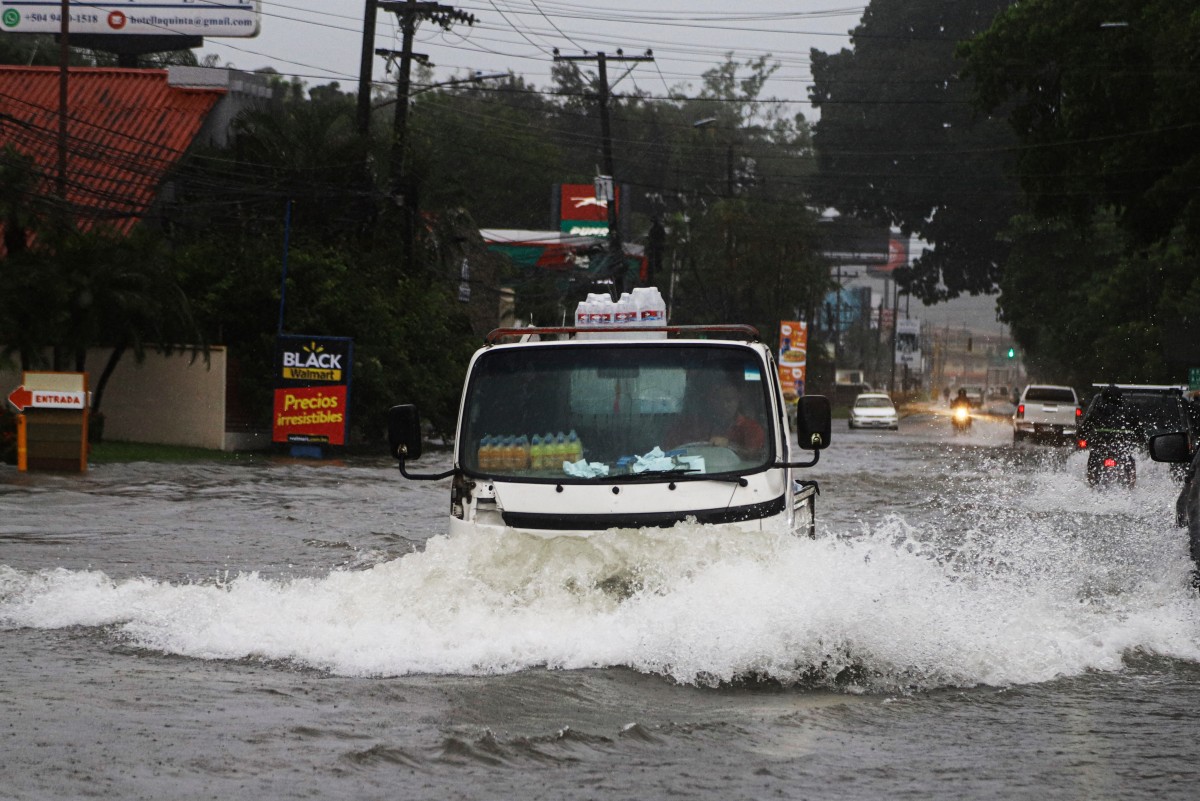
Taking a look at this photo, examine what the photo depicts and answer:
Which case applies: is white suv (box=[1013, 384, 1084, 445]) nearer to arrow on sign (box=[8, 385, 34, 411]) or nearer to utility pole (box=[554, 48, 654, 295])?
utility pole (box=[554, 48, 654, 295])

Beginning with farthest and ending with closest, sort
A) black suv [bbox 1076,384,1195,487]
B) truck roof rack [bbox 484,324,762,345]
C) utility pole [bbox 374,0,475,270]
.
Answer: utility pole [bbox 374,0,475,270]
black suv [bbox 1076,384,1195,487]
truck roof rack [bbox 484,324,762,345]

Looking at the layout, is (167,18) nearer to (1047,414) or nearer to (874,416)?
(1047,414)

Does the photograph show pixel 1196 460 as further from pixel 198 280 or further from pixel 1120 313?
pixel 1120 313

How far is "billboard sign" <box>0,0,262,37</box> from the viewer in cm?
4644

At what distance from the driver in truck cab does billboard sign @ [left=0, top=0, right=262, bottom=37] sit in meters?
39.0

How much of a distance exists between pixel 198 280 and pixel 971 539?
20.6m

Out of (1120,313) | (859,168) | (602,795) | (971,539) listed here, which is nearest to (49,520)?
(971,539)

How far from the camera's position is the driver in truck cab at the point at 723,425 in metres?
9.81

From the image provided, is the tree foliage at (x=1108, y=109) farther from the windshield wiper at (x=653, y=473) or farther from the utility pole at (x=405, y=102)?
the windshield wiper at (x=653, y=473)

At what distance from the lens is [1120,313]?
5994cm

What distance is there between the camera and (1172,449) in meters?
10.9

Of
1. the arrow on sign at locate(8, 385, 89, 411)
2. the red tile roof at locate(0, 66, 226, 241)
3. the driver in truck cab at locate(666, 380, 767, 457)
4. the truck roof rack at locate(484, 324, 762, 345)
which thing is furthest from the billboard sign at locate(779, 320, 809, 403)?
the driver in truck cab at locate(666, 380, 767, 457)

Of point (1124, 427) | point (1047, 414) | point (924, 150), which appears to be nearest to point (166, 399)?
point (1124, 427)

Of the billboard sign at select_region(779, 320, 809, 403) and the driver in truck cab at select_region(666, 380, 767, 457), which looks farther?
the billboard sign at select_region(779, 320, 809, 403)
